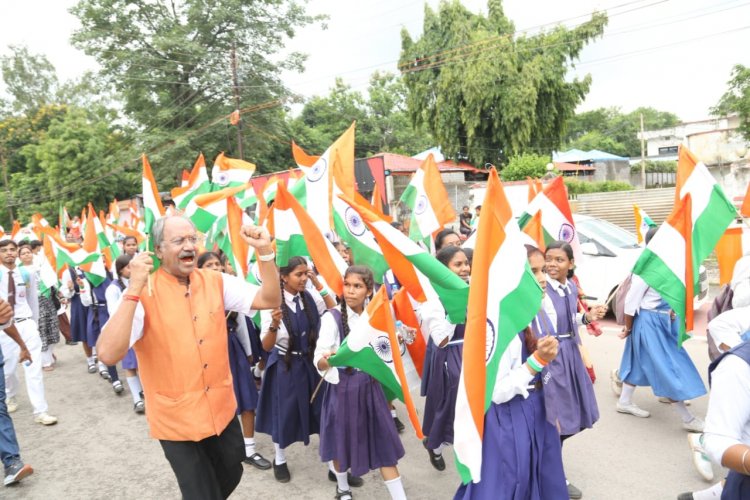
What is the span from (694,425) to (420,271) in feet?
10.1

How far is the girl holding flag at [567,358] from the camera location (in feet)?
11.0

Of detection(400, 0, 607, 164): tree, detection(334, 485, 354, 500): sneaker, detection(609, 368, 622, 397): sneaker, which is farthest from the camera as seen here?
detection(400, 0, 607, 164): tree

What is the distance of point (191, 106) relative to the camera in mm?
24547

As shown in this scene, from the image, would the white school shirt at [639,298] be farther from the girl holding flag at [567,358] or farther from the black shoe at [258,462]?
the black shoe at [258,462]

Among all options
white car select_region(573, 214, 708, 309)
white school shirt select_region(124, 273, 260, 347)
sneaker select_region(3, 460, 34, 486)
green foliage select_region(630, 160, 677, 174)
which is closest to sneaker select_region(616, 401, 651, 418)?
white car select_region(573, 214, 708, 309)

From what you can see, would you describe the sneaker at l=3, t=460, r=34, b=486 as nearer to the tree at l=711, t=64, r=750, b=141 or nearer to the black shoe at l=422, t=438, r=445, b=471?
the black shoe at l=422, t=438, r=445, b=471

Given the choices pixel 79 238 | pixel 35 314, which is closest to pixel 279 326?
pixel 35 314

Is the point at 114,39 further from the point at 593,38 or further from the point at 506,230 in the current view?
the point at 506,230

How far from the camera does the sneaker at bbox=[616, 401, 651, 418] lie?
182 inches

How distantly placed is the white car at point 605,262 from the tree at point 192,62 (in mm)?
17918

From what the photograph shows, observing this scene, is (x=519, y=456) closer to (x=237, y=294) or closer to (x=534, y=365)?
(x=534, y=365)

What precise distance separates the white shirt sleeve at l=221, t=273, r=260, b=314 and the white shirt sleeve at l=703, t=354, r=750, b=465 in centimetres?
211

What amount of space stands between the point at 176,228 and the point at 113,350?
0.63 meters

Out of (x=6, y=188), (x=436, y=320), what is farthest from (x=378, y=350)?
(x=6, y=188)
